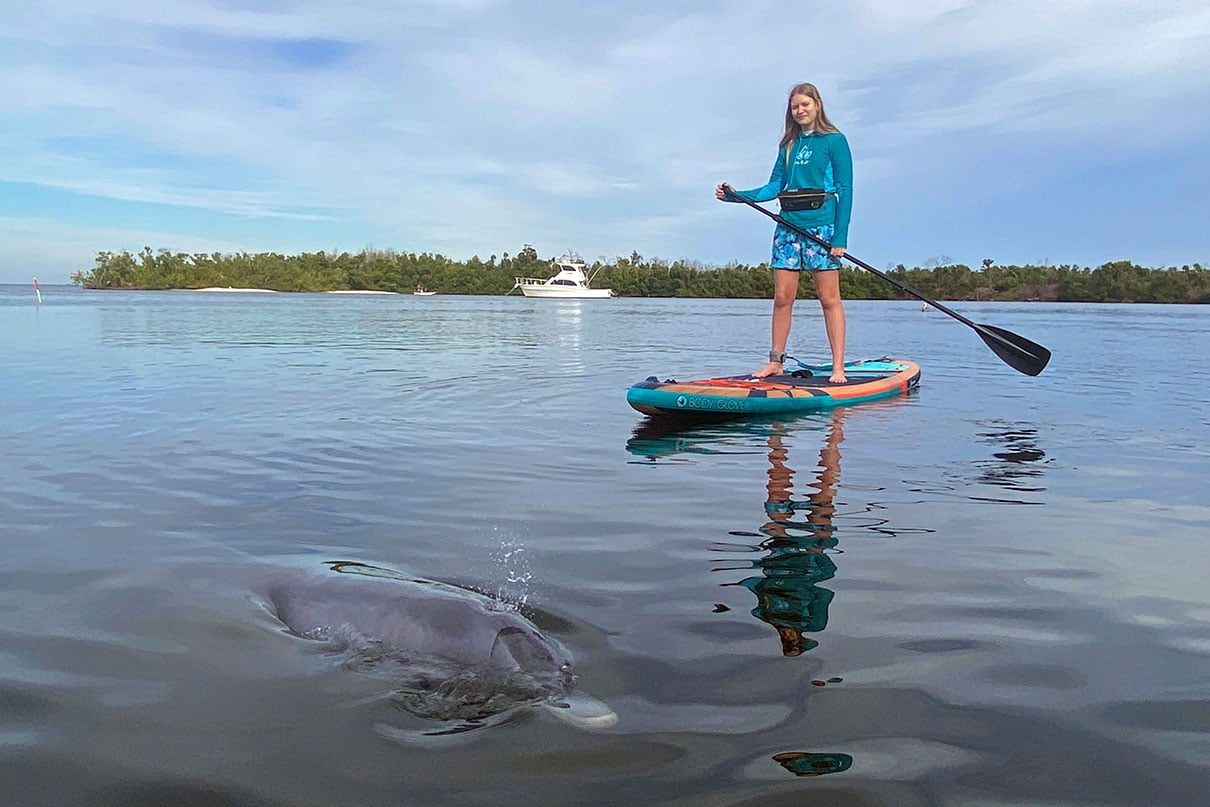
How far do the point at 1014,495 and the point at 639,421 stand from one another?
347 centimetres

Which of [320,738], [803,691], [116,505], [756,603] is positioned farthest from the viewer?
[116,505]

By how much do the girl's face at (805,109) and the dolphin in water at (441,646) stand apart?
20.8 ft

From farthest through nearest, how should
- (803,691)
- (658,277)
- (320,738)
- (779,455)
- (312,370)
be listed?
(658,277) < (312,370) < (779,455) < (803,691) < (320,738)

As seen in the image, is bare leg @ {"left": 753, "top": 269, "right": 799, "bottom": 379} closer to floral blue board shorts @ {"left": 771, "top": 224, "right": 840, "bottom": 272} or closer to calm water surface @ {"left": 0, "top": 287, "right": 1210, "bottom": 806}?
floral blue board shorts @ {"left": 771, "top": 224, "right": 840, "bottom": 272}

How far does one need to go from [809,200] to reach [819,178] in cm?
22

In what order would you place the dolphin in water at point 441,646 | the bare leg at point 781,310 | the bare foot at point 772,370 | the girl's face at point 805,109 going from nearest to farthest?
the dolphin in water at point 441,646, the girl's face at point 805,109, the bare leg at point 781,310, the bare foot at point 772,370

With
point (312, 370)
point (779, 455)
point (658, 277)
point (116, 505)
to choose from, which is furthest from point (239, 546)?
point (658, 277)

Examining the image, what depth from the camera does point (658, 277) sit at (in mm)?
89438

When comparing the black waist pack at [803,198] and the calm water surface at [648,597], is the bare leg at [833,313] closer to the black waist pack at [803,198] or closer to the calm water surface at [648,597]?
the black waist pack at [803,198]

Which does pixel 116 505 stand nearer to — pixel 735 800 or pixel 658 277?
pixel 735 800

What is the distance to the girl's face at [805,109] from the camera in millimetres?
8000

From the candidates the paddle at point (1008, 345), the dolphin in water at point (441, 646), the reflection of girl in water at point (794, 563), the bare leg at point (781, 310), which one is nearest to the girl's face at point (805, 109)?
the paddle at point (1008, 345)

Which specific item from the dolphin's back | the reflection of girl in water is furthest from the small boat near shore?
the dolphin's back

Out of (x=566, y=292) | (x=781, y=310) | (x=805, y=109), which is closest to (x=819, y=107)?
(x=805, y=109)
